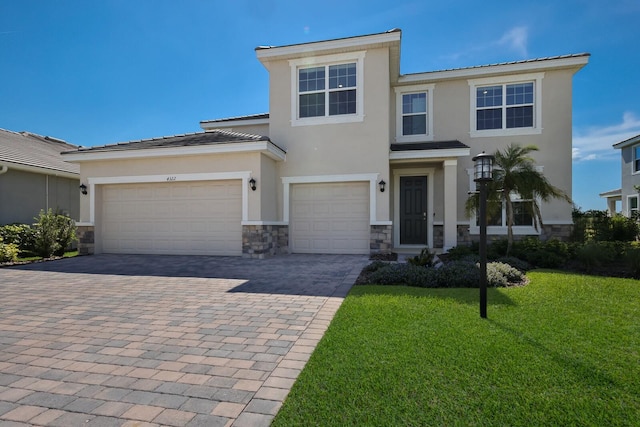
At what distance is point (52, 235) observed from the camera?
1020 centimetres

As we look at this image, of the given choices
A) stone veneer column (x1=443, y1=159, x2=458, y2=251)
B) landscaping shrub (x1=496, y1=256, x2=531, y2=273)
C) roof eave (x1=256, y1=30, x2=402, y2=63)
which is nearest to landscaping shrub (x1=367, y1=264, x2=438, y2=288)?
landscaping shrub (x1=496, y1=256, x2=531, y2=273)

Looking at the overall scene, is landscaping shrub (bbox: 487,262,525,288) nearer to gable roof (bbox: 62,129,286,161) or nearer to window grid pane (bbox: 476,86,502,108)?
gable roof (bbox: 62,129,286,161)

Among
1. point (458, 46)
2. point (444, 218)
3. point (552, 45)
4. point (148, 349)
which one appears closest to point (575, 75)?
point (552, 45)

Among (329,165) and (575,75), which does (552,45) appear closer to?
(575,75)

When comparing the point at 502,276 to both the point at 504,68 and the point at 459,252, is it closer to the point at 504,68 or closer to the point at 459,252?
the point at 459,252

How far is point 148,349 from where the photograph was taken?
11.0 ft

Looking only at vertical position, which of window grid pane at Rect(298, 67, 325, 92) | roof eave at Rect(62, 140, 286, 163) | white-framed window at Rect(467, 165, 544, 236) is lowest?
white-framed window at Rect(467, 165, 544, 236)

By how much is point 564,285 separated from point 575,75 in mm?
9090

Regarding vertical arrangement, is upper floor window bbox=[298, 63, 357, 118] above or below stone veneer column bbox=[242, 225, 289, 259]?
above

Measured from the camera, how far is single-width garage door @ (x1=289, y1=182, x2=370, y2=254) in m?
10.7

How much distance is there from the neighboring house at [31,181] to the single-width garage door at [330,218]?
8257 millimetres

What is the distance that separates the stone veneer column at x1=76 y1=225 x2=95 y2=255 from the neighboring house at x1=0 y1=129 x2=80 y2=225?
4.25ft

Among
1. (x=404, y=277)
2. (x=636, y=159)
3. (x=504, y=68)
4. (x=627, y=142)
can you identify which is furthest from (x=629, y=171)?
(x=404, y=277)

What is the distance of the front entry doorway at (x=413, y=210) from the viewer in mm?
12125
